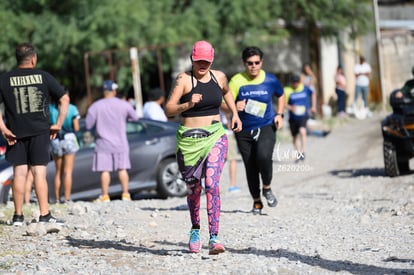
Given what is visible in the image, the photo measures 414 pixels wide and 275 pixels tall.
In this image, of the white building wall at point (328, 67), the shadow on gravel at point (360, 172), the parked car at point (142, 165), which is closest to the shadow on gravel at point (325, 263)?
the parked car at point (142, 165)

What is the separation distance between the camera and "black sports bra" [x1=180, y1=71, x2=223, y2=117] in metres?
8.59

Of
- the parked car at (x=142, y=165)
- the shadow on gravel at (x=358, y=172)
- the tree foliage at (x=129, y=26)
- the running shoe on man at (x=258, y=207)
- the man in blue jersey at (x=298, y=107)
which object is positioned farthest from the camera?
the tree foliage at (x=129, y=26)

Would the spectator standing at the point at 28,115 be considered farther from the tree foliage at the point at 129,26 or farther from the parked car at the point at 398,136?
the tree foliage at the point at 129,26

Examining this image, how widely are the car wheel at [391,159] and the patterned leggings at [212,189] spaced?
23.3 feet

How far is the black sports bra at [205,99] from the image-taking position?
8.59 m

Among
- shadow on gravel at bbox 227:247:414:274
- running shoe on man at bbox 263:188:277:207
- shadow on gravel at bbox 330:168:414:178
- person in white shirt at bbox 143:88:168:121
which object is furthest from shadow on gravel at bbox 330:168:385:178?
shadow on gravel at bbox 227:247:414:274

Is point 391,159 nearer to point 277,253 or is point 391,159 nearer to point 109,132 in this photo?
point 109,132

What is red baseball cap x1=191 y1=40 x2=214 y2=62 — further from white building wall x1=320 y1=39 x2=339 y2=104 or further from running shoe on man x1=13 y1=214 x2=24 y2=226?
white building wall x1=320 y1=39 x2=339 y2=104

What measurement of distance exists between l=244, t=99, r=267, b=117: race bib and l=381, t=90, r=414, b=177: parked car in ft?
14.7

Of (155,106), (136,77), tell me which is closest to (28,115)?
(155,106)

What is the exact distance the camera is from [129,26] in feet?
84.1

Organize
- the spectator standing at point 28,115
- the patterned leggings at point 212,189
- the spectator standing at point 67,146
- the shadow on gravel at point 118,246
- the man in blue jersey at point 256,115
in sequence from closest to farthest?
the patterned leggings at point 212,189 → the shadow on gravel at point 118,246 → the spectator standing at point 28,115 → the man in blue jersey at point 256,115 → the spectator standing at point 67,146

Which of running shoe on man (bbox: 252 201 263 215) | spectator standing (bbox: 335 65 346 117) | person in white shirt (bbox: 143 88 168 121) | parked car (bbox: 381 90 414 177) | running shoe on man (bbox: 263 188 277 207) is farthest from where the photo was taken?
spectator standing (bbox: 335 65 346 117)

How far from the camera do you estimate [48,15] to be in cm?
2602
